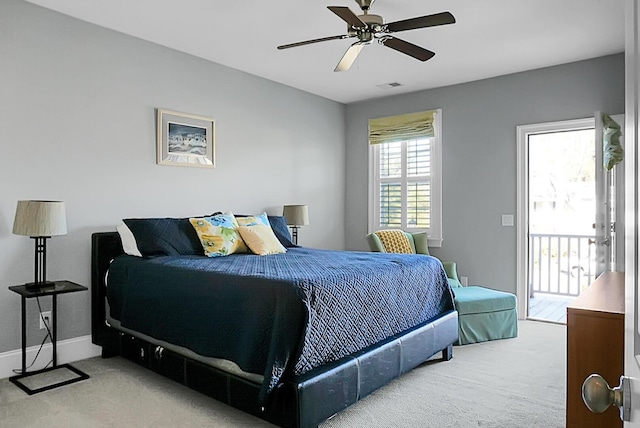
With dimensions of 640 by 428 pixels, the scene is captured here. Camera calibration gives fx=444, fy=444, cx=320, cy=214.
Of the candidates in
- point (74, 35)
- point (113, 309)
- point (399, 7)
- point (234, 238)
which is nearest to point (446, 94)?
point (399, 7)

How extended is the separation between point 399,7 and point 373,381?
8.37 ft

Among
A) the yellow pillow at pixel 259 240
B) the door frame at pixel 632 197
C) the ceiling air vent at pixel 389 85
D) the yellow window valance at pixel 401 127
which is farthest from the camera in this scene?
the yellow window valance at pixel 401 127

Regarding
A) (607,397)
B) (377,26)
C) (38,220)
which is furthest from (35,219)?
(607,397)

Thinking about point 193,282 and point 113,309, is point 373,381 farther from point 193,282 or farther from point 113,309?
point 113,309

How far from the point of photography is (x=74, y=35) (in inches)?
134

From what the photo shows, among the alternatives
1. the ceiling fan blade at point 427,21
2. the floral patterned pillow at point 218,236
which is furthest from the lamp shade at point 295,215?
the ceiling fan blade at point 427,21

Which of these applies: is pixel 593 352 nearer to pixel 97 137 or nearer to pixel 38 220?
pixel 38 220

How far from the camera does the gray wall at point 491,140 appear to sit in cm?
439

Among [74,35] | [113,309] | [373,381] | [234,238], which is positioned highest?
[74,35]

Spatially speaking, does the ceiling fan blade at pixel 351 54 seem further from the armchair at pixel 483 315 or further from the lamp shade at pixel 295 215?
the armchair at pixel 483 315

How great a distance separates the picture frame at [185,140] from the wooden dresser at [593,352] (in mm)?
3357

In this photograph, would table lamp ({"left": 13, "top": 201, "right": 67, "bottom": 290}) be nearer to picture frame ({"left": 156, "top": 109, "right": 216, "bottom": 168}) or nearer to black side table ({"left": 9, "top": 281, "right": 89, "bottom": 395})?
black side table ({"left": 9, "top": 281, "right": 89, "bottom": 395})

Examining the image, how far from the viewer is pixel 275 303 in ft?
7.13

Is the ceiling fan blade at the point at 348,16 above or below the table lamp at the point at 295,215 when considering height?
above
